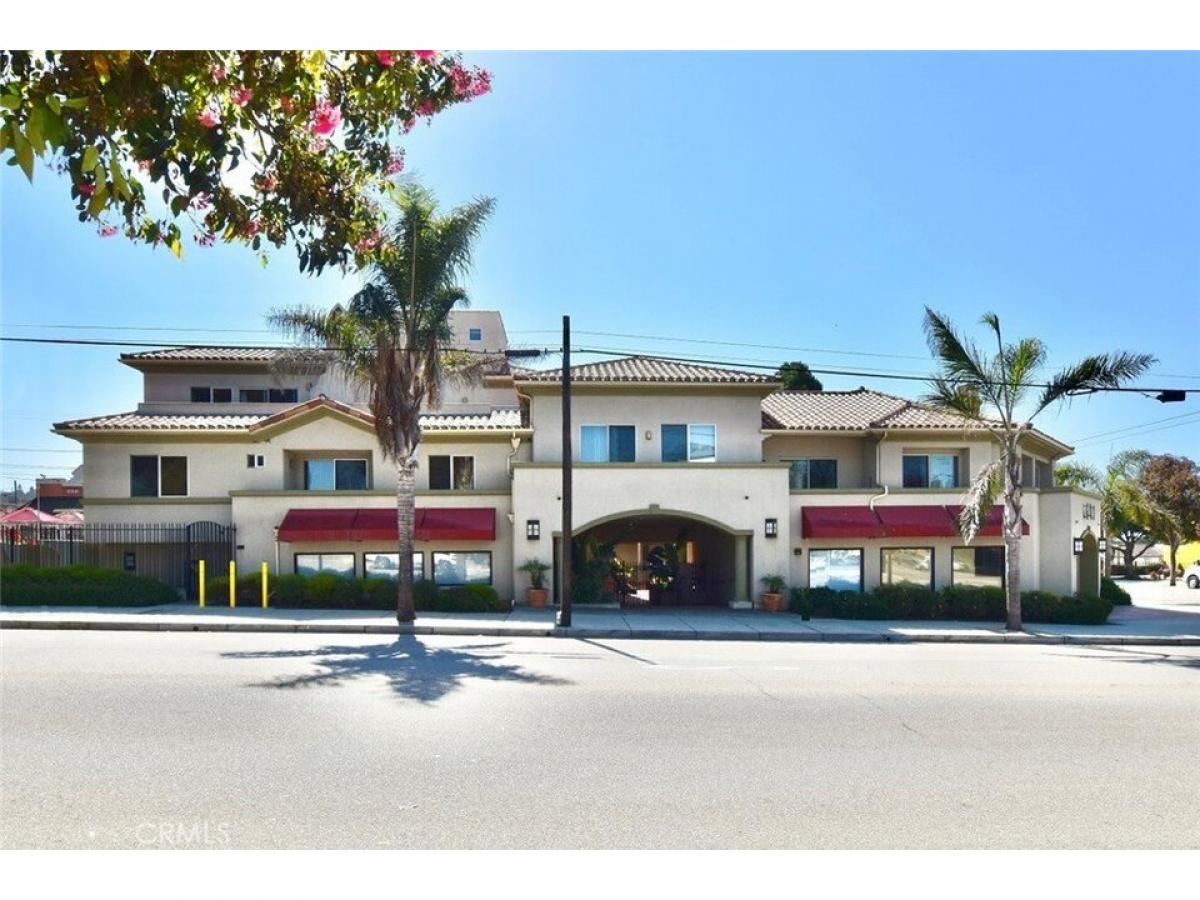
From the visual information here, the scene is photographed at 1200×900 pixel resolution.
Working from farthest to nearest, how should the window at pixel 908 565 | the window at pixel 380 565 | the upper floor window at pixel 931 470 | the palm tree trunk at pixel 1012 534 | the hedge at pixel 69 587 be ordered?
the upper floor window at pixel 931 470, the window at pixel 908 565, the window at pixel 380 565, the hedge at pixel 69 587, the palm tree trunk at pixel 1012 534

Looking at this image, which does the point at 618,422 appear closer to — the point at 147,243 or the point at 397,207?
the point at 397,207

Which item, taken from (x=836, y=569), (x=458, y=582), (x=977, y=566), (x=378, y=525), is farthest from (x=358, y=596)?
(x=977, y=566)

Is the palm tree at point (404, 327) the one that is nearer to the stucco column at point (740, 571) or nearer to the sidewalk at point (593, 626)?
the sidewalk at point (593, 626)

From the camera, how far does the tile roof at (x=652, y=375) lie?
2070cm

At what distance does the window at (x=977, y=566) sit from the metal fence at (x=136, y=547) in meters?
20.3

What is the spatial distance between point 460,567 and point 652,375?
752 centimetres

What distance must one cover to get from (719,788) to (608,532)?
18742mm

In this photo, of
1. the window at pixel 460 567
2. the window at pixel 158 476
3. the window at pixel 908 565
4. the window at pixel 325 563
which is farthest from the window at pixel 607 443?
the window at pixel 158 476

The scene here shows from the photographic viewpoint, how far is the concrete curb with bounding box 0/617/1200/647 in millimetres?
15398

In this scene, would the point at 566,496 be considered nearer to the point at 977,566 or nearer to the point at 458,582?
the point at 458,582

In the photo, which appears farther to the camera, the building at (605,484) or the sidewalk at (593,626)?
the building at (605,484)

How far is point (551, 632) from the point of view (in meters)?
16.1

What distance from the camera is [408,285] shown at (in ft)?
54.7

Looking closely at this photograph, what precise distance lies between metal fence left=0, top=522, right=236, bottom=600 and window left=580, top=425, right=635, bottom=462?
9.86 metres
